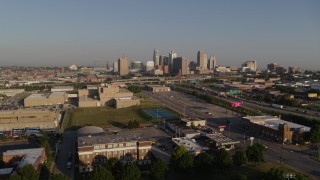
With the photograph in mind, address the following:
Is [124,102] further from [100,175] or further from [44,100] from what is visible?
[100,175]

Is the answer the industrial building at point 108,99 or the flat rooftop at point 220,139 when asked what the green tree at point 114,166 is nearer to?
the flat rooftop at point 220,139

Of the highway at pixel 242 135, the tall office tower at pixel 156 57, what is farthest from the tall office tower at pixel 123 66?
the highway at pixel 242 135

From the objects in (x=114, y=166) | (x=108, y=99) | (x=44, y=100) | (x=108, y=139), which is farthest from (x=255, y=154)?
(x=44, y=100)

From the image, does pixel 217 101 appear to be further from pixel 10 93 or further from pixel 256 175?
pixel 10 93

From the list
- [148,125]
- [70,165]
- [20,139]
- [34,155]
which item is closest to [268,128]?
[148,125]

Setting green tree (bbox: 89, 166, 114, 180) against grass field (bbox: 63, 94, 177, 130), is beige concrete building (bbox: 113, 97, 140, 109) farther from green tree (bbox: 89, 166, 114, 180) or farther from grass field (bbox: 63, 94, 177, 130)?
green tree (bbox: 89, 166, 114, 180)

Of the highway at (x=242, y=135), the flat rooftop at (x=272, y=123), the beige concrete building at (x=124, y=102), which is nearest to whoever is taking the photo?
the highway at (x=242, y=135)

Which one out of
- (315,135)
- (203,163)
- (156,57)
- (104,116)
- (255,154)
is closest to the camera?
(203,163)
